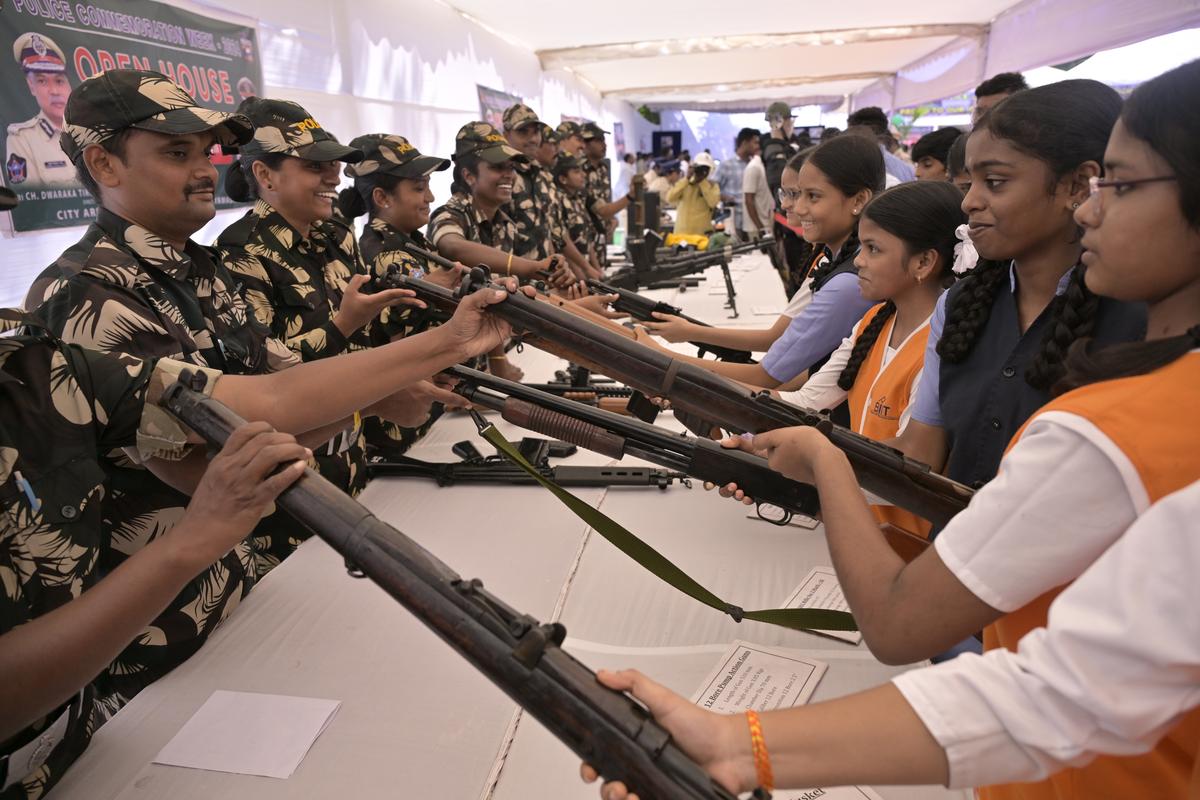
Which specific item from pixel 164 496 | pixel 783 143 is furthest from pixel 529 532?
pixel 783 143

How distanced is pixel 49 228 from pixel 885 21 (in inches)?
468

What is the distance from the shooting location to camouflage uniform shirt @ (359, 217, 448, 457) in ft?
10.8

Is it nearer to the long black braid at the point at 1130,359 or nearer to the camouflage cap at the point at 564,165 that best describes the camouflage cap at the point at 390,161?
the long black braid at the point at 1130,359

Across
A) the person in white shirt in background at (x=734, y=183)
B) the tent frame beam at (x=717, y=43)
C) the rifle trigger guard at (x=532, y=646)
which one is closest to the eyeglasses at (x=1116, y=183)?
the rifle trigger guard at (x=532, y=646)

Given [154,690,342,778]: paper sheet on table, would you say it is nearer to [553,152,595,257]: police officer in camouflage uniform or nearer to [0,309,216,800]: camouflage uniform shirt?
[0,309,216,800]: camouflage uniform shirt

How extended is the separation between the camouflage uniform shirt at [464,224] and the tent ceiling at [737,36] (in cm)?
459

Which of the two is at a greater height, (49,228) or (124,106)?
(124,106)

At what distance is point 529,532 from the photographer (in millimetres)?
2365

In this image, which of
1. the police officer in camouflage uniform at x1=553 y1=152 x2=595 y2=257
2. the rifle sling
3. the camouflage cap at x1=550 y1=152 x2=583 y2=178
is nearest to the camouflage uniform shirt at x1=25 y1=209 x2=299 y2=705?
the rifle sling

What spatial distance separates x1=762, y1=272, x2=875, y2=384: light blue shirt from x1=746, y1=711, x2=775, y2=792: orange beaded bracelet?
2018mm

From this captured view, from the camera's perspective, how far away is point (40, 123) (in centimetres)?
275

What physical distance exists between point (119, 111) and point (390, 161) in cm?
194

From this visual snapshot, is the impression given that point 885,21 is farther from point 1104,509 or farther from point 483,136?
point 1104,509

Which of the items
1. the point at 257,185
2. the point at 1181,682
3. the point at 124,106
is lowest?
the point at 1181,682
